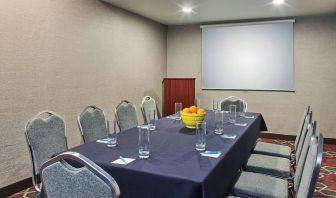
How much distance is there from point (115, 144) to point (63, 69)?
2.21 meters

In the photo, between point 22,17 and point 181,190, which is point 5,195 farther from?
point 181,190

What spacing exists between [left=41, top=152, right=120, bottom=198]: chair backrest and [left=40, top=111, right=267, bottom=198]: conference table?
1.55 feet

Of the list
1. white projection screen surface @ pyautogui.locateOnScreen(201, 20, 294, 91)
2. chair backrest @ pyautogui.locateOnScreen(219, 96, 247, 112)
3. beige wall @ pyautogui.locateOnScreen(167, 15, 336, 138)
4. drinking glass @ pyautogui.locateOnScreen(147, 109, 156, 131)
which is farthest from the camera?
white projection screen surface @ pyautogui.locateOnScreen(201, 20, 294, 91)

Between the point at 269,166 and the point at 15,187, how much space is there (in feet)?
9.44

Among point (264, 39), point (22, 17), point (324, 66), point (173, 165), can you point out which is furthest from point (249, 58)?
point (173, 165)

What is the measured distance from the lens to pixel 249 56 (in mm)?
6410

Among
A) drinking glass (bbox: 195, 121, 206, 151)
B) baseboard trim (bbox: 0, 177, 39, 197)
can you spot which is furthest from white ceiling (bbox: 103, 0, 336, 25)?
drinking glass (bbox: 195, 121, 206, 151)

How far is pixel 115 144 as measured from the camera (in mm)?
2281

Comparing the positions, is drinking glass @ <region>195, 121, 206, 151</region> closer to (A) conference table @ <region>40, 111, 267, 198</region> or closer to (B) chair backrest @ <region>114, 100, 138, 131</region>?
(A) conference table @ <region>40, 111, 267, 198</region>

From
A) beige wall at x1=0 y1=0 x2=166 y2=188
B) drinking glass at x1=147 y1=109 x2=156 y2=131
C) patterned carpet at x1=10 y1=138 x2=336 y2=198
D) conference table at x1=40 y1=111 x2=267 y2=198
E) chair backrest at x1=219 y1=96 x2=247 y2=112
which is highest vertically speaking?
beige wall at x1=0 y1=0 x2=166 y2=188

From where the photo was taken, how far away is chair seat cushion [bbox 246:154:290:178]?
2.69 m

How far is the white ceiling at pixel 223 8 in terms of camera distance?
485 cm

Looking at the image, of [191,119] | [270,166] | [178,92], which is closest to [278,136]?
[178,92]

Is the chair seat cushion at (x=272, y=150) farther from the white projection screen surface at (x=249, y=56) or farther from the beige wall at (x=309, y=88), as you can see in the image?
the white projection screen surface at (x=249, y=56)
